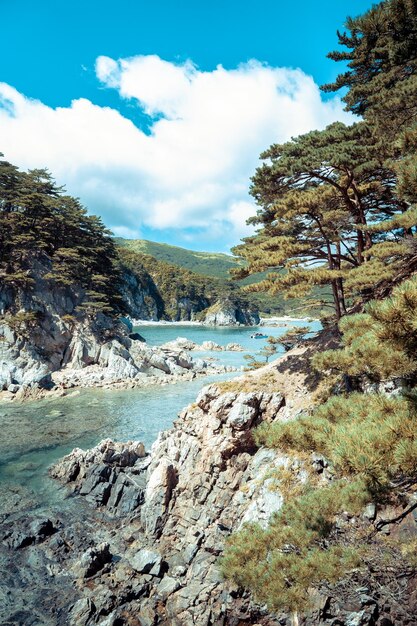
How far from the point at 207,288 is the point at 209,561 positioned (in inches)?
6319

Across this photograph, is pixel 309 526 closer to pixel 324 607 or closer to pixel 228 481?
pixel 324 607

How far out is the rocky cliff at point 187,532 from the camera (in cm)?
727

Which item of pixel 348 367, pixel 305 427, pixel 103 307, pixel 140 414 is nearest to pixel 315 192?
pixel 348 367

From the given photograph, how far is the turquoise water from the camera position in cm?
1598

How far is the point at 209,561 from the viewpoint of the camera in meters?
10.3

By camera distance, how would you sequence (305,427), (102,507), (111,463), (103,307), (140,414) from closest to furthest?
(305,427), (102,507), (111,463), (140,414), (103,307)

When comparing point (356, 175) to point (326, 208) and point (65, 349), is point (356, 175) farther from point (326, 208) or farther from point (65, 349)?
point (65, 349)

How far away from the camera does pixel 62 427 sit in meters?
24.3

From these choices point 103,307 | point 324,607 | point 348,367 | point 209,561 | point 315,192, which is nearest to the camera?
point 348,367

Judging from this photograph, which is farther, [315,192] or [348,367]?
[315,192]

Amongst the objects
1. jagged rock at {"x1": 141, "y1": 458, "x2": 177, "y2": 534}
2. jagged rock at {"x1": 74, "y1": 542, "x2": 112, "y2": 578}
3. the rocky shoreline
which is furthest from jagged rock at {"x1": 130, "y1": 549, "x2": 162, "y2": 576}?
the rocky shoreline

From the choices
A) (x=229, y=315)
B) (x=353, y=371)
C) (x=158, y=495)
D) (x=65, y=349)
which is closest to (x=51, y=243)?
(x=65, y=349)

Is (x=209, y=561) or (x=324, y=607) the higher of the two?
(x=324, y=607)

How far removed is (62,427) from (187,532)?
15.5 m
